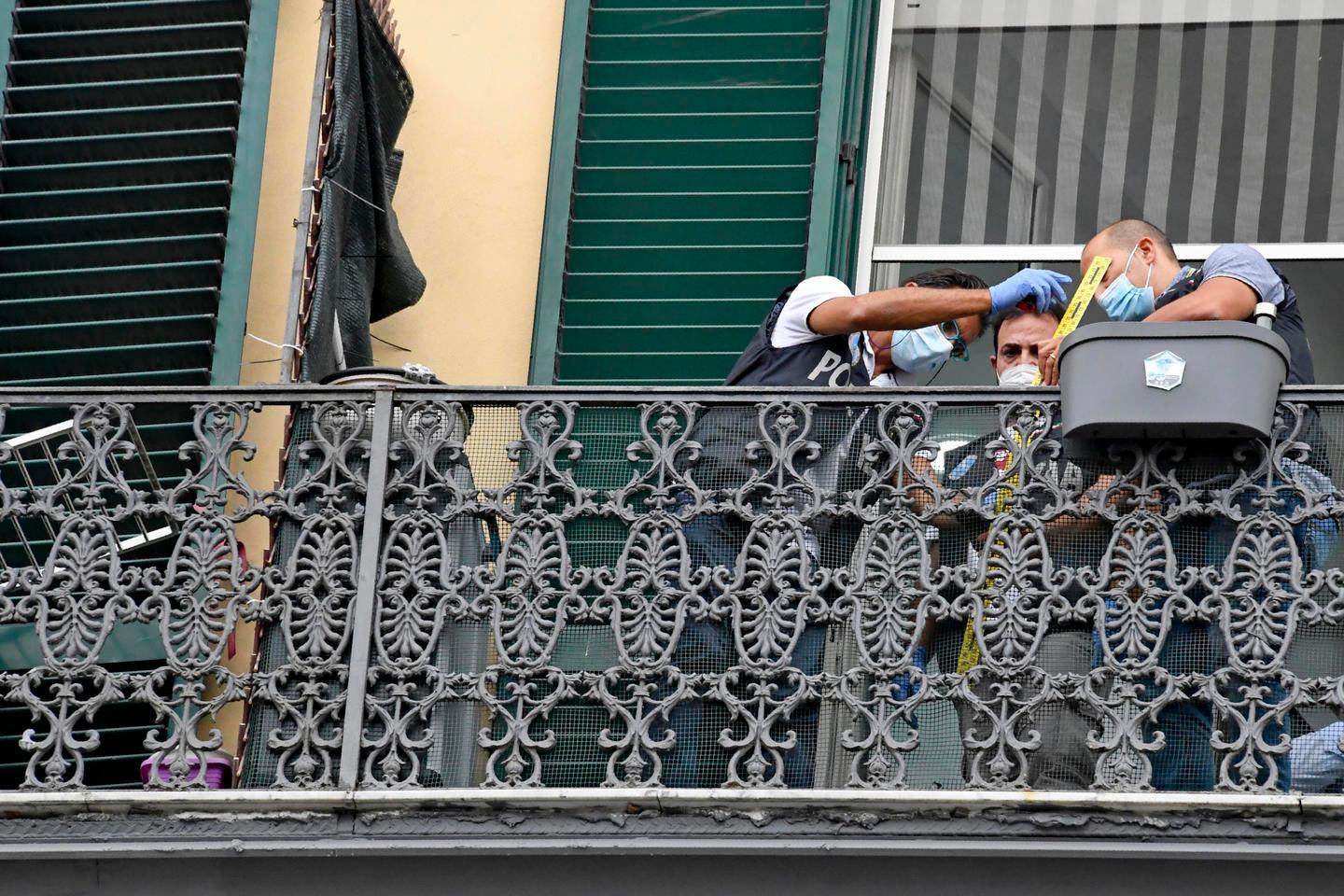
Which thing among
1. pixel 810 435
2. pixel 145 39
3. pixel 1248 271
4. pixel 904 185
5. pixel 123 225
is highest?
pixel 145 39

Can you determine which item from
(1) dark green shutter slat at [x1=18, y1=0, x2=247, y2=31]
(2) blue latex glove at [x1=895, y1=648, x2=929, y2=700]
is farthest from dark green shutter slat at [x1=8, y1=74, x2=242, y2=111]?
(2) blue latex glove at [x1=895, y1=648, x2=929, y2=700]

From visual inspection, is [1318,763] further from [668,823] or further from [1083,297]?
[668,823]

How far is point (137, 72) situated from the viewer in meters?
8.54

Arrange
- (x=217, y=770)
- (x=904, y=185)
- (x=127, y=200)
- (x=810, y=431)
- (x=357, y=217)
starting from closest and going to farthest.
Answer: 1. (x=810, y=431)
2. (x=217, y=770)
3. (x=357, y=217)
4. (x=127, y=200)
5. (x=904, y=185)

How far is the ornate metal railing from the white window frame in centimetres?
204

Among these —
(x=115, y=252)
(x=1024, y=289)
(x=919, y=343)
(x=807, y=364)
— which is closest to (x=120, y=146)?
(x=115, y=252)

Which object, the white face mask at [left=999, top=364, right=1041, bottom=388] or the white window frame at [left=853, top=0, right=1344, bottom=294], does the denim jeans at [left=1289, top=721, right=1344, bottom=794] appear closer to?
the white face mask at [left=999, top=364, right=1041, bottom=388]

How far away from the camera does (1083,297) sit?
6465mm

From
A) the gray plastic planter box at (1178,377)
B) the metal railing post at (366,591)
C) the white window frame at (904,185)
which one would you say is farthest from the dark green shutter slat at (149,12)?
the gray plastic planter box at (1178,377)

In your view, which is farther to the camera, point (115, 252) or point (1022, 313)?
point (115, 252)

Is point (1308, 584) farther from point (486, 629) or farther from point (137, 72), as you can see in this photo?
point (137, 72)

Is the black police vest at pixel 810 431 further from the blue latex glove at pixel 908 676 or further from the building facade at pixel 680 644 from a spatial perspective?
the blue latex glove at pixel 908 676

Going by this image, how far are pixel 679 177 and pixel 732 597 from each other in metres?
2.40

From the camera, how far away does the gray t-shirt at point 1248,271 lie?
6312 millimetres
